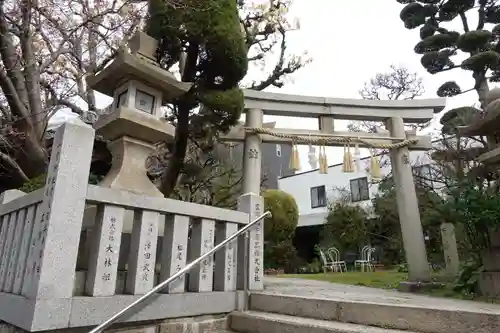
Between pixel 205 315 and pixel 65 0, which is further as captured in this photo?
pixel 65 0

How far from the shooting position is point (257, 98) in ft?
22.4

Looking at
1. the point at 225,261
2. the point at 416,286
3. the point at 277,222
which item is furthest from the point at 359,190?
the point at 225,261

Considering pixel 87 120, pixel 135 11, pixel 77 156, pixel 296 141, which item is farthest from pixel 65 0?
pixel 296 141

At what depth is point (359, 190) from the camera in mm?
17734

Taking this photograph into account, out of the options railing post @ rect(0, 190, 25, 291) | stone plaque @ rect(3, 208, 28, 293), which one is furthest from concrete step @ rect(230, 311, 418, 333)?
railing post @ rect(0, 190, 25, 291)

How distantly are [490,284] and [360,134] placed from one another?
11.9 feet

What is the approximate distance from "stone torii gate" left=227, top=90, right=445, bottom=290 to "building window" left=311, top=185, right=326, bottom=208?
39.1 ft

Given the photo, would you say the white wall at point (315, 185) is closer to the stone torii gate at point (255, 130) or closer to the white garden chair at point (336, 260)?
the white garden chair at point (336, 260)

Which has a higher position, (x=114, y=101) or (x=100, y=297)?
(x=114, y=101)

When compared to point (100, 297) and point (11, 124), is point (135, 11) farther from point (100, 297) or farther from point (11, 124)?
point (100, 297)

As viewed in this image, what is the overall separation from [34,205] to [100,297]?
39.7 inches

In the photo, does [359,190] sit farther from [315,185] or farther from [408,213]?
[408,213]

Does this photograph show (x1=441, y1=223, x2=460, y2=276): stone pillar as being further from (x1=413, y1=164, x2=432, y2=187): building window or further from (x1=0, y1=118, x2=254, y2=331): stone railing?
(x1=0, y1=118, x2=254, y2=331): stone railing

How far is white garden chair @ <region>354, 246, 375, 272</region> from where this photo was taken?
12727 millimetres
